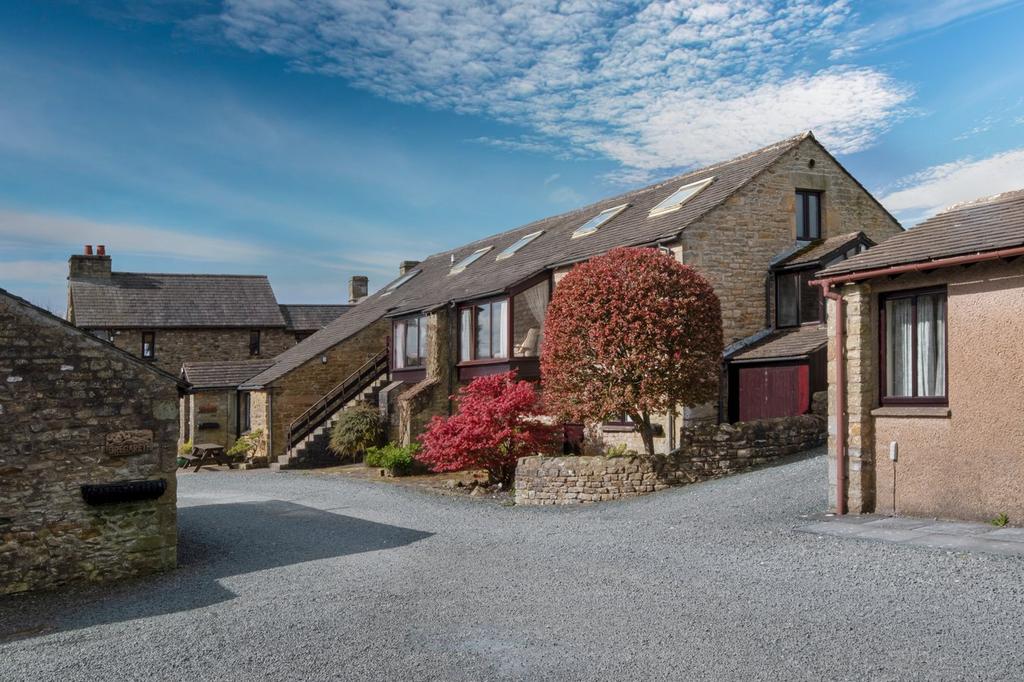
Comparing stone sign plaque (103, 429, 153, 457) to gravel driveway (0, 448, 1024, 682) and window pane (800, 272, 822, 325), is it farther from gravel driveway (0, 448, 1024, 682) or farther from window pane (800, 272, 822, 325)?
window pane (800, 272, 822, 325)

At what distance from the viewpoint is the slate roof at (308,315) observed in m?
43.2

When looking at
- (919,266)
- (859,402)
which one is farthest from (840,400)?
(919,266)

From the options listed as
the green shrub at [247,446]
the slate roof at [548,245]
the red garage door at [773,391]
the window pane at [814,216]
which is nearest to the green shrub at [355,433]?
the slate roof at [548,245]

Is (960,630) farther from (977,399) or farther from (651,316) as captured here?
(651,316)

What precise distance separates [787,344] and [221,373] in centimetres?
2263

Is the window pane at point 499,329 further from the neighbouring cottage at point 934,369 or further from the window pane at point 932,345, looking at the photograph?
the window pane at point 932,345

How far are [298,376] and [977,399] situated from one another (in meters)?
23.7

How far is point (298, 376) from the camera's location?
1190 inches

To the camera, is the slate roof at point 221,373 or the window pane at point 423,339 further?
the slate roof at point 221,373

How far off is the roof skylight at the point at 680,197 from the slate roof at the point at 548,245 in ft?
0.78

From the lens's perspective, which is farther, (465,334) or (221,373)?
(221,373)

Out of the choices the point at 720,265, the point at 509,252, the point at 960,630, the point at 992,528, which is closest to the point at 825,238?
the point at 720,265

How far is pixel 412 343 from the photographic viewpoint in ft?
93.8

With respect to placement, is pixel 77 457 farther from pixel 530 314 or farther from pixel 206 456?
pixel 206 456
